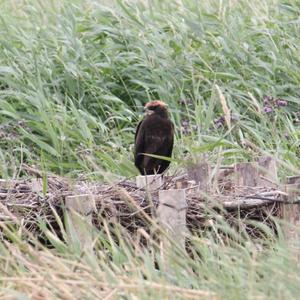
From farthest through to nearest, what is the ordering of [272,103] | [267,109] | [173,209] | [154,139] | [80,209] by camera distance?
[272,103] → [267,109] → [154,139] → [173,209] → [80,209]

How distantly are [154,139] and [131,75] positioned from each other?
1.58 meters

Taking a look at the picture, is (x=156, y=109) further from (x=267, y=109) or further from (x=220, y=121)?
(x=267, y=109)

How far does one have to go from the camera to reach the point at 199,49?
852 cm

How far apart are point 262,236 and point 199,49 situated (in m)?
3.79

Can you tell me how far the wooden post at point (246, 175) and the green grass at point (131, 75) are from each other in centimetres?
64

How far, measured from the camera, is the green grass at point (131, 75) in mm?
7184

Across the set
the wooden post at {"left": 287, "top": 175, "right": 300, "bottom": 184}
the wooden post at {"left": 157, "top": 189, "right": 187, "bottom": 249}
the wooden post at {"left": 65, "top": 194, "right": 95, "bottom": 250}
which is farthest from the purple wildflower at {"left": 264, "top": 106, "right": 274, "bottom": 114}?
the wooden post at {"left": 65, "top": 194, "right": 95, "bottom": 250}

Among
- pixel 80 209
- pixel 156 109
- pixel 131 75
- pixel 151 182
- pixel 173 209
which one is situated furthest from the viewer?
pixel 131 75

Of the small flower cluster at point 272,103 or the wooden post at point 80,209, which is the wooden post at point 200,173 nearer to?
the wooden post at point 80,209

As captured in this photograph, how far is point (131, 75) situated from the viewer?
27.2 feet

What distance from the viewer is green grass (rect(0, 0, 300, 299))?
718 cm

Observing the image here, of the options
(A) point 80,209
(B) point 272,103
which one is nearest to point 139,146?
(B) point 272,103

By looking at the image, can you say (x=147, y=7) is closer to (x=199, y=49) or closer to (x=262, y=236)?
(x=199, y=49)

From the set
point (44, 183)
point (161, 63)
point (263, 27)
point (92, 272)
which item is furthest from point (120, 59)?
point (92, 272)
